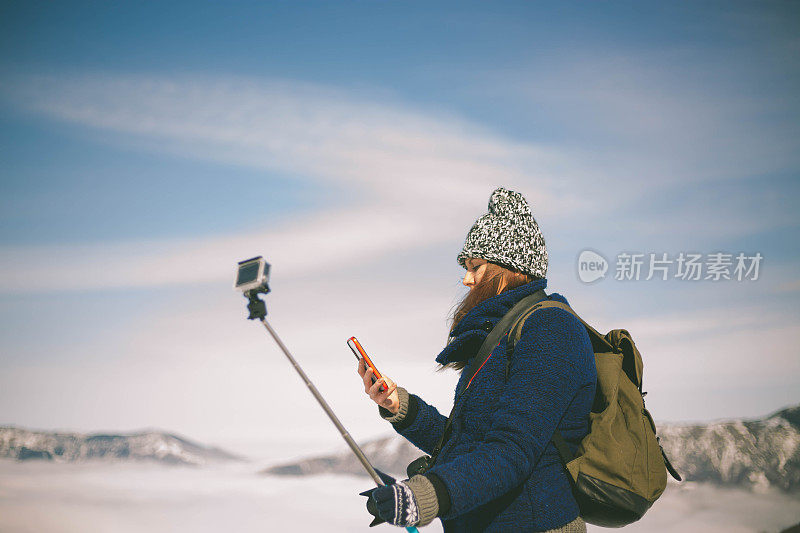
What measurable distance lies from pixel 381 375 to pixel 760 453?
4009 inches

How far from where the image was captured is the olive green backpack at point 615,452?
9.43 ft

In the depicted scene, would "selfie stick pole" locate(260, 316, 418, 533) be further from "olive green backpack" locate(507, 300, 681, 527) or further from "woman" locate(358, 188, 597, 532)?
"olive green backpack" locate(507, 300, 681, 527)

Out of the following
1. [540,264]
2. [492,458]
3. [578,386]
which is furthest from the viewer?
[540,264]

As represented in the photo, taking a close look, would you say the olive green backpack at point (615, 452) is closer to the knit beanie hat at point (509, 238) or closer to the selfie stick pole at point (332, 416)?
the knit beanie hat at point (509, 238)

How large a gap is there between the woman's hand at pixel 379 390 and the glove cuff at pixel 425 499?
4.29 feet

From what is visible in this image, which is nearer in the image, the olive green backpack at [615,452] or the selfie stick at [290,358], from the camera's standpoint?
the olive green backpack at [615,452]

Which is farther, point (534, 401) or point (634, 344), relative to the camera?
point (634, 344)

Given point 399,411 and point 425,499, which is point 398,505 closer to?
point 425,499

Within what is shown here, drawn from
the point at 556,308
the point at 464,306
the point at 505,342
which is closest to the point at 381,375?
the point at 464,306

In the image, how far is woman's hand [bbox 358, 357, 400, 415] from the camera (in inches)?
147

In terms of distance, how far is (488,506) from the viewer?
299cm

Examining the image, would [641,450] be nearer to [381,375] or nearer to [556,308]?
[556,308]

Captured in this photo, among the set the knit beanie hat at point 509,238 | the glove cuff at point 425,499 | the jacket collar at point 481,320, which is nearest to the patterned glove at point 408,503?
the glove cuff at point 425,499

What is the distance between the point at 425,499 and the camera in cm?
241
